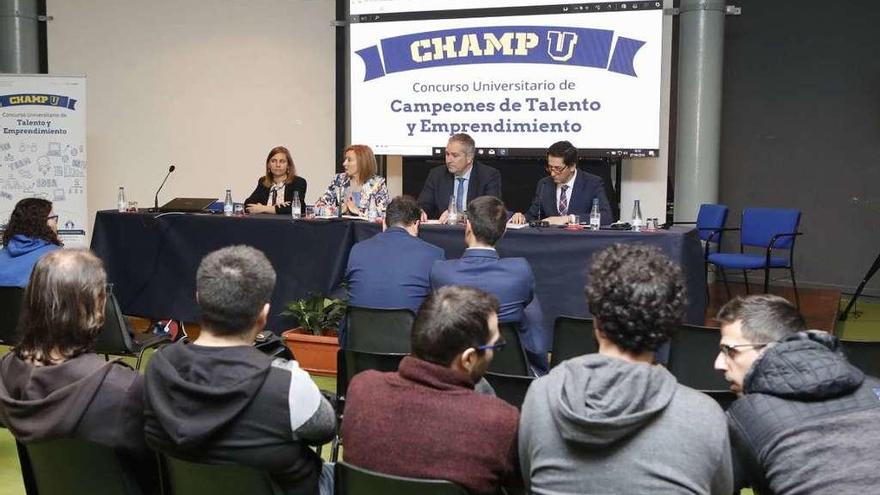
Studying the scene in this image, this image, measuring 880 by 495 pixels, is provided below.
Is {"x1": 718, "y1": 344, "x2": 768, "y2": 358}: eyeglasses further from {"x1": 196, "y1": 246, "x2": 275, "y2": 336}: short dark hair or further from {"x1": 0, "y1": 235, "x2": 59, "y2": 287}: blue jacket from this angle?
{"x1": 0, "y1": 235, "x2": 59, "y2": 287}: blue jacket

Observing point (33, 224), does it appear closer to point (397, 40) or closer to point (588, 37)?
point (397, 40)

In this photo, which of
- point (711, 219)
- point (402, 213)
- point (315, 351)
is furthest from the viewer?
point (711, 219)

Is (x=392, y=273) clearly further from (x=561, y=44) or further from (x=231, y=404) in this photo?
(x=561, y=44)

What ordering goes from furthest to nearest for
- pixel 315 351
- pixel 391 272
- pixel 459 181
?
pixel 459 181 < pixel 315 351 < pixel 391 272

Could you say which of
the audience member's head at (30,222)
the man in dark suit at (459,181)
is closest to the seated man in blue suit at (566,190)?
the man in dark suit at (459,181)

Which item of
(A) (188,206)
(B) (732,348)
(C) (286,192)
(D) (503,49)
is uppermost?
(D) (503,49)

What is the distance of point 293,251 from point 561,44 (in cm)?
267

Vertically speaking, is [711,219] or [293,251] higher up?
[711,219]

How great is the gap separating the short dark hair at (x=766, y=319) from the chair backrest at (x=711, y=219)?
4.84 meters

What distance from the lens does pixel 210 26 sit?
777 cm

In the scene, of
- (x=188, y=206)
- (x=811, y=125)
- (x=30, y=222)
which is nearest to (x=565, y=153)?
(x=188, y=206)

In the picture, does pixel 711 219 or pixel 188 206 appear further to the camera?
pixel 711 219

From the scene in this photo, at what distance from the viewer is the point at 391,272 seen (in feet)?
11.8

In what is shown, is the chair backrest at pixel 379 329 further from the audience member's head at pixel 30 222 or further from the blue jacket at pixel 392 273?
the audience member's head at pixel 30 222
